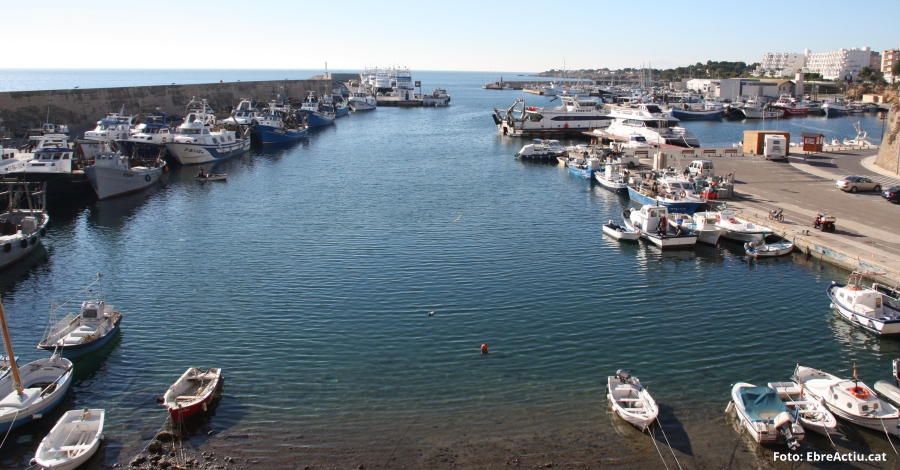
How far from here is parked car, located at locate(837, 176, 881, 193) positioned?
44256mm

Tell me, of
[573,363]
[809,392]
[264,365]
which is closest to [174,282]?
[264,365]

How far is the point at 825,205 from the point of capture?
4128 cm

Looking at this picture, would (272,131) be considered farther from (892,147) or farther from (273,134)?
(892,147)

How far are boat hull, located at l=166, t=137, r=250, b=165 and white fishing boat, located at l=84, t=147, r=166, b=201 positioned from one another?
11654 mm

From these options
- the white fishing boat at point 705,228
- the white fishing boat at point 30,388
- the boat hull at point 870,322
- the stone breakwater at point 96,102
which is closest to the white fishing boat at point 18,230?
the white fishing boat at point 30,388

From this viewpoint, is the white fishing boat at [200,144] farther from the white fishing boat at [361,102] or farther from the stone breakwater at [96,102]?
the white fishing boat at [361,102]

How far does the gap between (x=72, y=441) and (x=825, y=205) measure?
4274 centimetres

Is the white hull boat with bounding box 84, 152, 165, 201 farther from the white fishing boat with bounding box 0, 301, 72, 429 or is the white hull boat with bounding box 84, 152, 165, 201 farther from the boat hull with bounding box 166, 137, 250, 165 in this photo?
the white fishing boat with bounding box 0, 301, 72, 429

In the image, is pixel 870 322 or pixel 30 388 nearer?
pixel 30 388

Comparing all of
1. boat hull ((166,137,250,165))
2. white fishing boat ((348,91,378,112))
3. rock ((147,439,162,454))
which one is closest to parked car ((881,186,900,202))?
rock ((147,439,162,454))

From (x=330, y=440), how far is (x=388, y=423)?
6.04 ft

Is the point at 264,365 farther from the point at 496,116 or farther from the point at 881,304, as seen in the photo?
the point at 496,116

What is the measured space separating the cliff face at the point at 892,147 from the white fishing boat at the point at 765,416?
40179mm

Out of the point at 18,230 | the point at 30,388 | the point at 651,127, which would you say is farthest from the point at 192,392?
the point at 651,127
